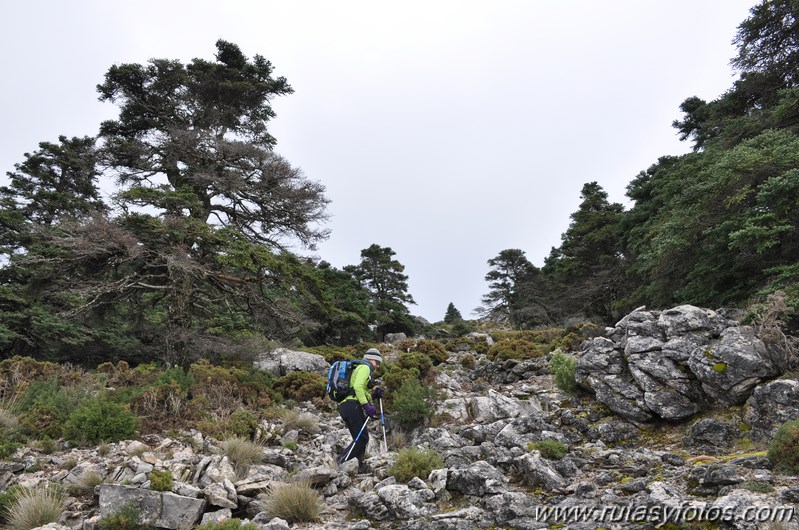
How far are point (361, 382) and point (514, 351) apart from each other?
1098cm

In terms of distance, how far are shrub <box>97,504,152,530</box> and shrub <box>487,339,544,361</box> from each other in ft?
45.5

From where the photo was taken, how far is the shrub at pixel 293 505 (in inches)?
206

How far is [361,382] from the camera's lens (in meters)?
7.47

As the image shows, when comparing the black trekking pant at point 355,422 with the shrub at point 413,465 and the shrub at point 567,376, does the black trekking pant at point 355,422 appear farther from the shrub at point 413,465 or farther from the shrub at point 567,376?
the shrub at point 567,376

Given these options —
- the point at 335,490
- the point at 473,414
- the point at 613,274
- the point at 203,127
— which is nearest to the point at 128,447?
the point at 335,490

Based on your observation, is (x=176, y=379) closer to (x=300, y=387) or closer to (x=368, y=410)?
(x=300, y=387)

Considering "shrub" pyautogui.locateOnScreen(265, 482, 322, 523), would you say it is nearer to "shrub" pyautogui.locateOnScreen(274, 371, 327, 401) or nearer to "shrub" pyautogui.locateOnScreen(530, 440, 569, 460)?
"shrub" pyautogui.locateOnScreen(530, 440, 569, 460)

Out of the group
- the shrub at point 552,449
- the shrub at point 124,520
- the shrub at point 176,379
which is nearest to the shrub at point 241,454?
the shrub at point 124,520

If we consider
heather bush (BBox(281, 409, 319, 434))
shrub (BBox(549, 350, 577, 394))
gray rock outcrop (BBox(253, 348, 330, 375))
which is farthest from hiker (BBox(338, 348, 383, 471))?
gray rock outcrop (BBox(253, 348, 330, 375))

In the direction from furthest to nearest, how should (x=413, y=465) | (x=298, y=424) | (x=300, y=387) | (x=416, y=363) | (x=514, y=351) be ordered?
(x=514, y=351), (x=416, y=363), (x=300, y=387), (x=298, y=424), (x=413, y=465)

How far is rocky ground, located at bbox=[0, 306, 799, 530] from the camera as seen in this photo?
4.69 m

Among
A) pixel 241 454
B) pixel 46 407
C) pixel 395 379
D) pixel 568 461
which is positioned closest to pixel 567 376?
pixel 568 461

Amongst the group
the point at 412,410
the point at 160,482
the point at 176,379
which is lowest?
the point at 160,482

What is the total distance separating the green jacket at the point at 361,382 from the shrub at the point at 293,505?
6.89ft
